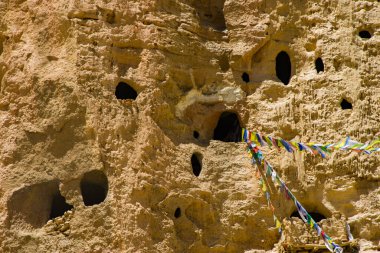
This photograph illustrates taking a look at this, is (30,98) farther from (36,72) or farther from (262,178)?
(262,178)

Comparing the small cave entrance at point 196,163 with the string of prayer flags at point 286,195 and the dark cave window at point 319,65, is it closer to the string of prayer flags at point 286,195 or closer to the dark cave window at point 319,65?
the string of prayer flags at point 286,195

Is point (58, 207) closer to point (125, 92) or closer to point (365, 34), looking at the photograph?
point (125, 92)

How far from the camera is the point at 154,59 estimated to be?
39.4ft

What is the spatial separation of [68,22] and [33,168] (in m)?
2.15

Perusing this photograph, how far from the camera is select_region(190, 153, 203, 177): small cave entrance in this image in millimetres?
11969

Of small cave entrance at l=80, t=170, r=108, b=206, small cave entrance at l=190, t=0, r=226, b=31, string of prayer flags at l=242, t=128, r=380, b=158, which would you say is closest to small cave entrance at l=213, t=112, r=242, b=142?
string of prayer flags at l=242, t=128, r=380, b=158

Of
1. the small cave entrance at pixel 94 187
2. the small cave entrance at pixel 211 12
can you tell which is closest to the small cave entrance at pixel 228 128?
the small cave entrance at pixel 211 12

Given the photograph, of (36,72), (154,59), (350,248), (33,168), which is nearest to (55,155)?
(33,168)

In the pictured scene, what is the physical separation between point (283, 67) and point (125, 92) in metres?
2.45

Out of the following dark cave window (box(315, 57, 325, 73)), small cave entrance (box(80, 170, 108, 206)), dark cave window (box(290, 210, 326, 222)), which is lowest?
dark cave window (box(290, 210, 326, 222))

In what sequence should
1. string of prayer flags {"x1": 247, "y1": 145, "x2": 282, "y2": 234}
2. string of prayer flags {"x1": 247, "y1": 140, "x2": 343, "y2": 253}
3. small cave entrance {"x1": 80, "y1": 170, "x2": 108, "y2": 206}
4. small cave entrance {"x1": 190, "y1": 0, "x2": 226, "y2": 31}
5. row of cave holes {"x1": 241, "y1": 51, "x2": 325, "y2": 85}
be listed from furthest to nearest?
1. small cave entrance {"x1": 190, "y1": 0, "x2": 226, "y2": 31}
2. row of cave holes {"x1": 241, "y1": 51, "x2": 325, "y2": 85}
3. string of prayer flags {"x1": 247, "y1": 145, "x2": 282, "y2": 234}
4. small cave entrance {"x1": 80, "y1": 170, "x2": 108, "y2": 206}
5. string of prayer flags {"x1": 247, "y1": 140, "x2": 343, "y2": 253}

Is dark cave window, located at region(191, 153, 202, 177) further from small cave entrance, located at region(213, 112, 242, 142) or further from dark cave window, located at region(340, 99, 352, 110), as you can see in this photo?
dark cave window, located at region(340, 99, 352, 110)

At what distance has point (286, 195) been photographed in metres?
11.6

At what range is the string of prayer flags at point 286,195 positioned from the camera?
36.1 feet
